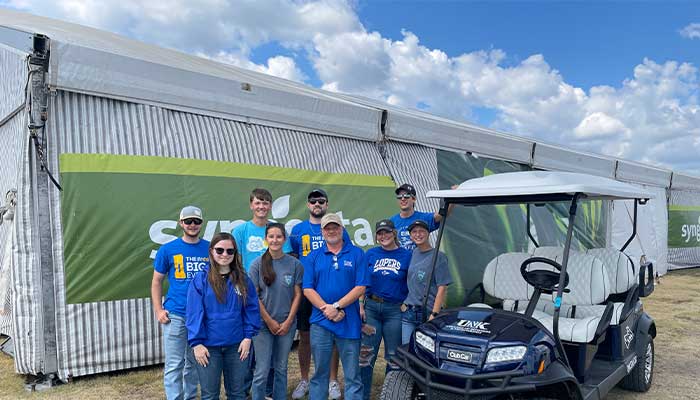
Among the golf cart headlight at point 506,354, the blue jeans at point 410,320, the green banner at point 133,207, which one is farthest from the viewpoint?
the green banner at point 133,207

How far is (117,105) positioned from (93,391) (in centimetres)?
263

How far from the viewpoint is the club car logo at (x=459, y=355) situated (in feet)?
10.2

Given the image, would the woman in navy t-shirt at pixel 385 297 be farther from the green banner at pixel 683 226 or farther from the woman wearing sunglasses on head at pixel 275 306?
the green banner at pixel 683 226

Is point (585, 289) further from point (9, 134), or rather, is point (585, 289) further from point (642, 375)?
point (9, 134)

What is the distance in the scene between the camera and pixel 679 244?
15023mm

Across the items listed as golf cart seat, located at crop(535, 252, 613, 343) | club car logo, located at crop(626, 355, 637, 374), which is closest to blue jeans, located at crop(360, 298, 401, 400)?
golf cart seat, located at crop(535, 252, 613, 343)

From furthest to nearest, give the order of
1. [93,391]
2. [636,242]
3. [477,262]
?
[636,242] < [477,262] < [93,391]

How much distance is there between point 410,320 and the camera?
4004 millimetres

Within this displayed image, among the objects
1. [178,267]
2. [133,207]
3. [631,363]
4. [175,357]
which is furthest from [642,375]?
[133,207]

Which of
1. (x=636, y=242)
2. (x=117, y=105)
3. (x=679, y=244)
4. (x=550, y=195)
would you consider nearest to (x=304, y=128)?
(x=117, y=105)

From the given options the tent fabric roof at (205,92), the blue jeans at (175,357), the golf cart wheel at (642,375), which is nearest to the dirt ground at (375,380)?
the golf cart wheel at (642,375)

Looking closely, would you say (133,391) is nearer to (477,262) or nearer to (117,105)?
(117,105)

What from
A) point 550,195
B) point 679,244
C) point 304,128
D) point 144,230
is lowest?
point 679,244

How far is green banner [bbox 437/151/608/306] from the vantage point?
7.92 metres
